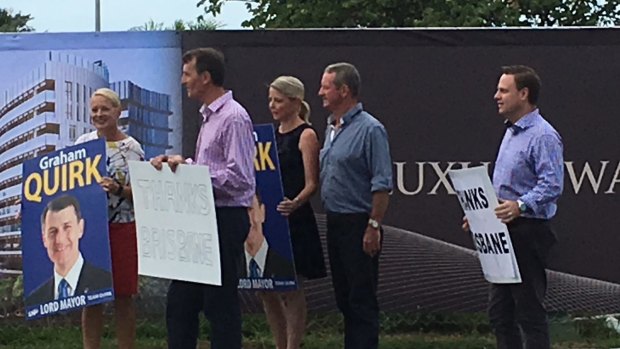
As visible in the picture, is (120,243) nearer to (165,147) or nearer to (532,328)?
(165,147)

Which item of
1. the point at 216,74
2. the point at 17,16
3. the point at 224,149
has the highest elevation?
the point at 17,16

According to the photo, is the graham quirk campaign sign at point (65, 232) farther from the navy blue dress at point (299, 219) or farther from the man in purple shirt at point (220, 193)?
the navy blue dress at point (299, 219)

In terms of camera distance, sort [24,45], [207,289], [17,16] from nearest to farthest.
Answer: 1. [207,289]
2. [24,45]
3. [17,16]

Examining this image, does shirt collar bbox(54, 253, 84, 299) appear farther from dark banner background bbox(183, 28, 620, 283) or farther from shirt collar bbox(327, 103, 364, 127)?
dark banner background bbox(183, 28, 620, 283)

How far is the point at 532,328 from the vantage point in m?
6.07

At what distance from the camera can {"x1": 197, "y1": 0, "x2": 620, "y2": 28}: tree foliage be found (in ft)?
61.6

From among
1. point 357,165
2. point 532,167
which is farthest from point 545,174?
point 357,165

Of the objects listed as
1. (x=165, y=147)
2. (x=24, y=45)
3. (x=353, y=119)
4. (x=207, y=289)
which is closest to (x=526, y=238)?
(x=353, y=119)

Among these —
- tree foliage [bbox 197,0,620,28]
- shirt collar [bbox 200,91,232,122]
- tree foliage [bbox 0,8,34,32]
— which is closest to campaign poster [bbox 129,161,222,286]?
shirt collar [bbox 200,91,232,122]

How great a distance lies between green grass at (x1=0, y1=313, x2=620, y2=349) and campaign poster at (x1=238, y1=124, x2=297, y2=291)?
1.10 m

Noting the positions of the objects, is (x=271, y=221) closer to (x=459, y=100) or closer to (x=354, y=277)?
(x=354, y=277)

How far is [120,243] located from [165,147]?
1.73m

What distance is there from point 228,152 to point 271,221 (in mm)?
1246

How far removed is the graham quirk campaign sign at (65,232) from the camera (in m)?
6.62
